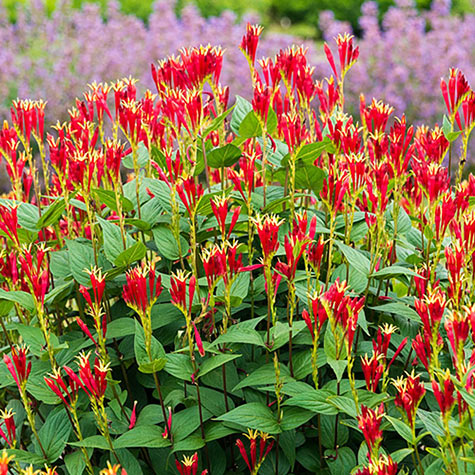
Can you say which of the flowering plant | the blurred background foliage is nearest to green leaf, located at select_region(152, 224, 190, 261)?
the flowering plant

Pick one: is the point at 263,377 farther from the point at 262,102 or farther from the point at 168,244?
the point at 262,102

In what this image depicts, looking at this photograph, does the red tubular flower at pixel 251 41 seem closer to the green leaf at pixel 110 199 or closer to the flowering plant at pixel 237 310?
the flowering plant at pixel 237 310

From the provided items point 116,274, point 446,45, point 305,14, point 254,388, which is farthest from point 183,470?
point 305,14

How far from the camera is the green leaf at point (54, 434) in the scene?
1912 mm

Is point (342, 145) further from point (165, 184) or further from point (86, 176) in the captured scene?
point (86, 176)

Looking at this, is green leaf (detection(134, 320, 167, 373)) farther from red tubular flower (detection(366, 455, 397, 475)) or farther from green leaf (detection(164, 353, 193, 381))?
red tubular flower (detection(366, 455, 397, 475))

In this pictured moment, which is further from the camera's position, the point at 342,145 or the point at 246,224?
the point at 246,224

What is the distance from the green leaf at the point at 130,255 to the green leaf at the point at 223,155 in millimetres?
401

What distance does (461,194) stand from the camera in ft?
6.41

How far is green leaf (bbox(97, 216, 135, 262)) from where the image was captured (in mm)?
2006

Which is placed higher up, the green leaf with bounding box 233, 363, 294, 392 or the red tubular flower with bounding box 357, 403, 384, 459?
the red tubular flower with bounding box 357, 403, 384, 459

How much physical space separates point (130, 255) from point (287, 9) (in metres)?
19.6

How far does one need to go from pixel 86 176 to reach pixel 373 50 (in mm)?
7790

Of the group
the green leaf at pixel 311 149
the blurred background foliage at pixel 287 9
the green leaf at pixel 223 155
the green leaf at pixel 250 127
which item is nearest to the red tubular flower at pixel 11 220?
the green leaf at pixel 223 155
